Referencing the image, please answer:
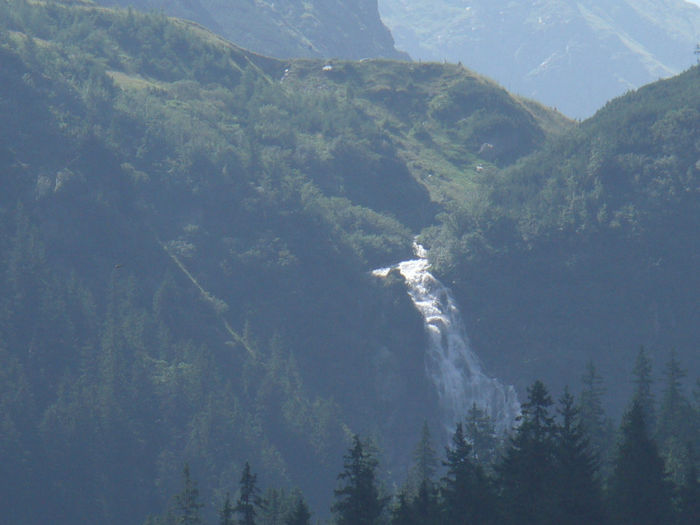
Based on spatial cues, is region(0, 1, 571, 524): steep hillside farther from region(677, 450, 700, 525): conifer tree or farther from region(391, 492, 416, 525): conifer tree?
region(677, 450, 700, 525): conifer tree

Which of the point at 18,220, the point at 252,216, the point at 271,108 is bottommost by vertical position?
the point at 18,220

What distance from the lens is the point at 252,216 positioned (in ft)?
459

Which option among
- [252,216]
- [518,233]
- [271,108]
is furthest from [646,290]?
[271,108]

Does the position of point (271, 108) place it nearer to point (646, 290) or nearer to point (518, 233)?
point (518, 233)

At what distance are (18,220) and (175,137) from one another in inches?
1186

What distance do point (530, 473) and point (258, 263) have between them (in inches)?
3355

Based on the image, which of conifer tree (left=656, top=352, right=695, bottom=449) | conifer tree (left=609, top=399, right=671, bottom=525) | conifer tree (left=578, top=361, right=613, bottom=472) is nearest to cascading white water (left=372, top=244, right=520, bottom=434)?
conifer tree (left=656, top=352, right=695, bottom=449)

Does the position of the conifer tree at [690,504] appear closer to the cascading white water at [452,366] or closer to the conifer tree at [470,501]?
the conifer tree at [470,501]

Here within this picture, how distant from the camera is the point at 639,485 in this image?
53500 mm

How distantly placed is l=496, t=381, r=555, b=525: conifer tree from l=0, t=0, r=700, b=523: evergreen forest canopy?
5603 centimetres

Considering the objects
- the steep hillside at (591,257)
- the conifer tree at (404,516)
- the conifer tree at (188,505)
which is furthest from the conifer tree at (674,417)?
the steep hillside at (591,257)

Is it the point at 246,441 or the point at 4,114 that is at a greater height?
the point at 4,114

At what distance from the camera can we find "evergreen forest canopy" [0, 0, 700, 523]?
356ft

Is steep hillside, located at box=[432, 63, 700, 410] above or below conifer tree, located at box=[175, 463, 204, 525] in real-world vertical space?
above
